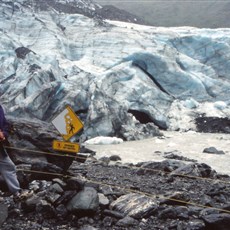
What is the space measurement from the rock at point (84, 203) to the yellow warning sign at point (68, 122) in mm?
865

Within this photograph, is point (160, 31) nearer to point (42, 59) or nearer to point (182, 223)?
point (42, 59)

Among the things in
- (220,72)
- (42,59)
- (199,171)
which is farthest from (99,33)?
(199,171)

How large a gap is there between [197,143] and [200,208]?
40.4 ft

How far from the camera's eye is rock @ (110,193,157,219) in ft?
15.5

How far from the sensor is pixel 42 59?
23031 mm

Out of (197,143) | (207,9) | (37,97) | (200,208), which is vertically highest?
(207,9)

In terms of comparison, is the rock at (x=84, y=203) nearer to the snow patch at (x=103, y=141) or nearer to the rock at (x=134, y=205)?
the rock at (x=134, y=205)

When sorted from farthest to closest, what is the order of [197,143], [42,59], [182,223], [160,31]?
1. [160,31]
2. [42,59]
3. [197,143]
4. [182,223]

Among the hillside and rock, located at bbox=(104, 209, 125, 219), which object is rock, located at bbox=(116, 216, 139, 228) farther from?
the hillside

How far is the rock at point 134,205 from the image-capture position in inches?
186

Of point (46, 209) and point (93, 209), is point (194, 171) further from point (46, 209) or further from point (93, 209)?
point (46, 209)

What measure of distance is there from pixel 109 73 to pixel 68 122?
1714 cm

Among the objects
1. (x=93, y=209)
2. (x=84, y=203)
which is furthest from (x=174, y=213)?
(x=84, y=203)

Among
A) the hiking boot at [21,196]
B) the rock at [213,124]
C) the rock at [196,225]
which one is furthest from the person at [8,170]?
the rock at [213,124]
